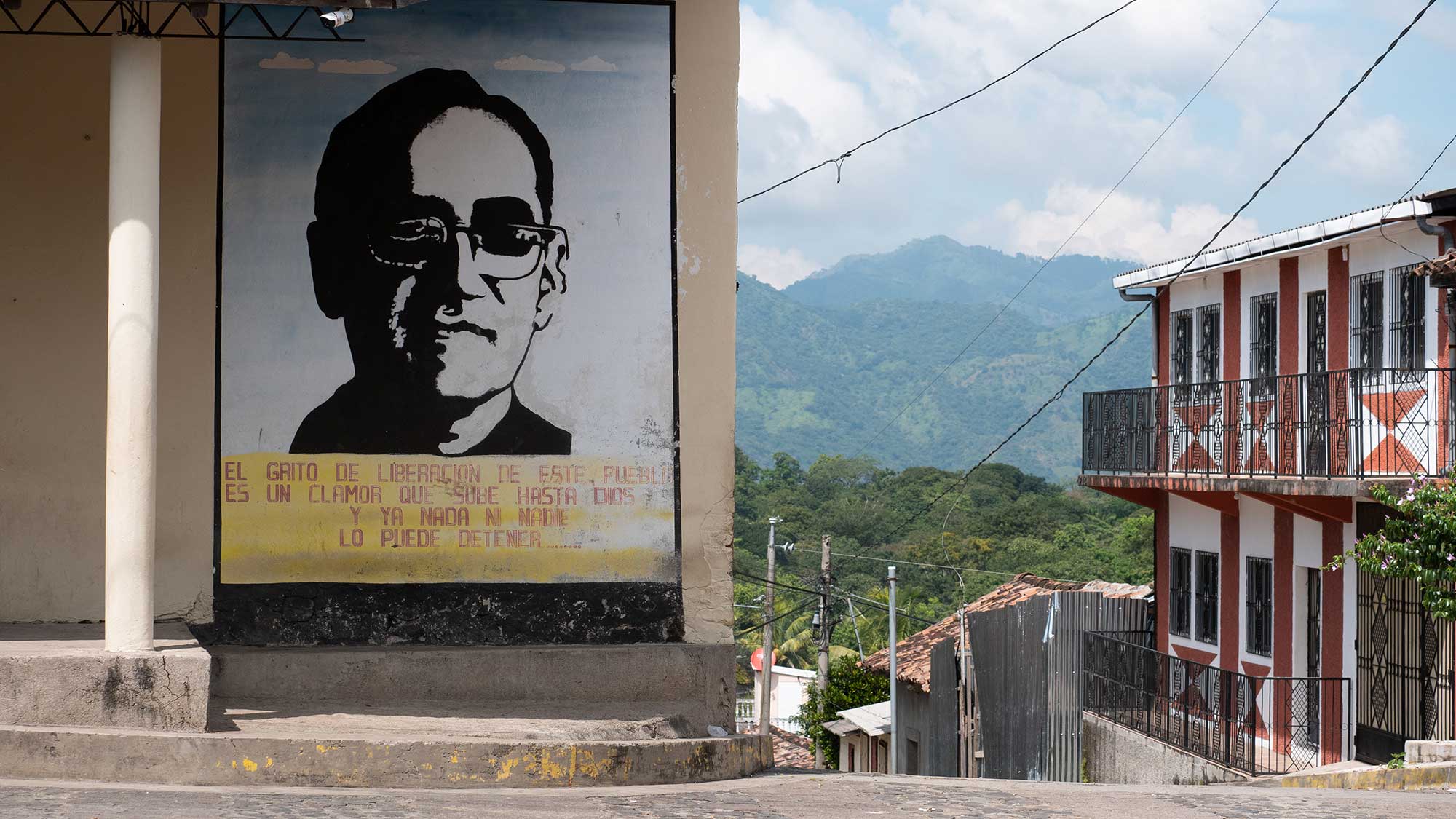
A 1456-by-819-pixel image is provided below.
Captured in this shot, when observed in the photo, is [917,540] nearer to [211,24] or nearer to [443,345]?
[443,345]

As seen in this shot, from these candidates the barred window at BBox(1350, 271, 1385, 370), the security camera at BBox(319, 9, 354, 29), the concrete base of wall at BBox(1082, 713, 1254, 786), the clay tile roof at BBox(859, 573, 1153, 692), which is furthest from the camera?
the clay tile roof at BBox(859, 573, 1153, 692)

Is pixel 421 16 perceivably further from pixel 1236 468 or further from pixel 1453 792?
pixel 1236 468

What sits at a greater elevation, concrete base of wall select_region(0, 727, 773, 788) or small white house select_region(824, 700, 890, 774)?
concrete base of wall select_region(0, 727, 773, 788)

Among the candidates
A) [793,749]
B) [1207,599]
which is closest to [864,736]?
[793,749]

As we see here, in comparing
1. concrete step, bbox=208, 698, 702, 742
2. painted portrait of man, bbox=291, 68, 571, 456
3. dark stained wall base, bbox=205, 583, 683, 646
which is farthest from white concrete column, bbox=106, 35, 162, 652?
painted portrait of man, bbox=291, 68, 571, 456

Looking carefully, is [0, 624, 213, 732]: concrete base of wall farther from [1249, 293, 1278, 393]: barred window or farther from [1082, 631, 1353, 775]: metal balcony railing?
[1249, 293, 1278, 393]: barred window

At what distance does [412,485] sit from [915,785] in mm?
3476

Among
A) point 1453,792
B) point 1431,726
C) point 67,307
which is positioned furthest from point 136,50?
point 1431,726

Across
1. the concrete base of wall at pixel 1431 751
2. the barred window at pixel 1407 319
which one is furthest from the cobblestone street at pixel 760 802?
the barred window at pixel 1407 319

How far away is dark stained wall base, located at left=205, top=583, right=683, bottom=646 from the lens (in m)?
8.46

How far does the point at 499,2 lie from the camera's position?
8.77m

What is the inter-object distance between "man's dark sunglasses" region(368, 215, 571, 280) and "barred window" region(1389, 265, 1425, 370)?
33.7 ft

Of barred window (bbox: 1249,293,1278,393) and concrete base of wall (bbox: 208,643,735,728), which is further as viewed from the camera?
barred window (bbox: 1249,293,1278,393)

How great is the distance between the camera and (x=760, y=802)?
6.70m
